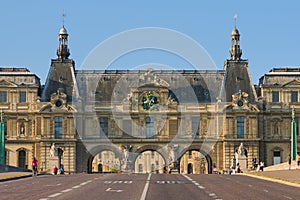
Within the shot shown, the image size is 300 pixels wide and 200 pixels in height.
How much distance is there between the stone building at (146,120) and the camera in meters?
117

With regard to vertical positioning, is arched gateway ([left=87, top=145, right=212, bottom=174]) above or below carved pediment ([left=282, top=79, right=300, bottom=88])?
below

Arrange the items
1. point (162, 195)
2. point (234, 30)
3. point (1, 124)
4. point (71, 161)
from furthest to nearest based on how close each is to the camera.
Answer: point (234, 30) → point (71, 161) → point (1, 124) → point (162, 195)

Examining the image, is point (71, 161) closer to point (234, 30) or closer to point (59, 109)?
point (59, 109)

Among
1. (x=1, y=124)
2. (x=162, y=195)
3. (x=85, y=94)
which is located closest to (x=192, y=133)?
(x=85, y=94)

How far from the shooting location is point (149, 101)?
11862cm

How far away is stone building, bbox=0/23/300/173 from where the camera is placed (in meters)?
117

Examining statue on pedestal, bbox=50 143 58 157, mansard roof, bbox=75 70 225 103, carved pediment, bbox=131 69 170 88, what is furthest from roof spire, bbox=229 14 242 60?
Answer: statue on pedestal, bbox=50 143 58 157

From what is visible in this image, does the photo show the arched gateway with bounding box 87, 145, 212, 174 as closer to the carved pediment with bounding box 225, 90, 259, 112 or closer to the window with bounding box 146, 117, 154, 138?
the window with bounding box 146, 117, 154, 138

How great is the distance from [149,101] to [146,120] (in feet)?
9.82

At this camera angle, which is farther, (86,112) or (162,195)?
(86,112)

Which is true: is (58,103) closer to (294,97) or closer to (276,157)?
(276,157)

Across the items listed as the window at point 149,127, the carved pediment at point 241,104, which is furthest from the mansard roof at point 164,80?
the window at point 149,127

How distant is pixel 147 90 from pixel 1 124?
26.8 m

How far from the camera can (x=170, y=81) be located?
12256cm
